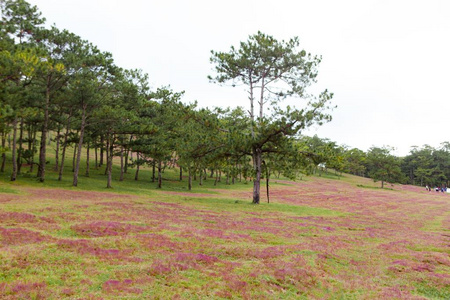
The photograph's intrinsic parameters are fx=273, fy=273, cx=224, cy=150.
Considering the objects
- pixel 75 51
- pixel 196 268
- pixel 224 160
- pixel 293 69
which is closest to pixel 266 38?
pixel 293 69

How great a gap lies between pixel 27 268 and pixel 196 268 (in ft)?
14.5

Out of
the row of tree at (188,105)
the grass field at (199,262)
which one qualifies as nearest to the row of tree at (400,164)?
the row of tree at (188,105)

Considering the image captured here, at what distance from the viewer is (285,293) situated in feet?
22.5

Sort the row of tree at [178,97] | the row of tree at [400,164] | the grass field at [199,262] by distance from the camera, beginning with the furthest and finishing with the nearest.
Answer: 1. the row of tree at [400,164]
2. the row of tree at [178,97]
3. the grass field at [199,262]

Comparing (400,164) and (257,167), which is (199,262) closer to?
(257,167)

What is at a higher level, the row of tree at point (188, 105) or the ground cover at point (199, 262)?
the row of tree at point (188, 105)

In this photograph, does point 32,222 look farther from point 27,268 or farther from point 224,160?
point 224,160

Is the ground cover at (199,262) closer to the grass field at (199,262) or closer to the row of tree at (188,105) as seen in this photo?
the grass field at (199,262)

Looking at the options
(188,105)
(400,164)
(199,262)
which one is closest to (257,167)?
(188,105)

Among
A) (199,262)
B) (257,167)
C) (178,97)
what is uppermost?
(178,97)

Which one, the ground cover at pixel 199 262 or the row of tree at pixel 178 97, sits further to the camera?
the row of tree at pixel 178 97

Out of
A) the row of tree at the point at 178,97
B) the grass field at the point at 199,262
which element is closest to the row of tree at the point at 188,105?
the row of tree at the point at 178,97

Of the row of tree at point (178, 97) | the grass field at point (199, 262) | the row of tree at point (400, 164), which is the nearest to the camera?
the grass field at point (199, 262)

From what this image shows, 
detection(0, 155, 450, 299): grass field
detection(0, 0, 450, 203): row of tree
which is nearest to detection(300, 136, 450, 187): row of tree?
detection(0, 0, 450, 203): row of tree
